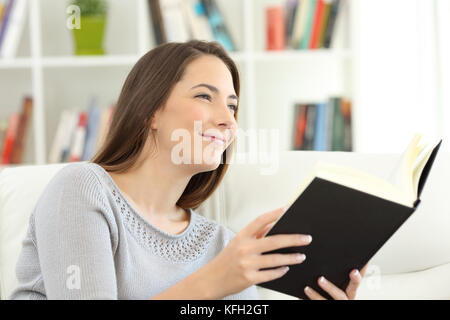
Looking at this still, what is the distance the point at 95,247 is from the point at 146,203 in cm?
24

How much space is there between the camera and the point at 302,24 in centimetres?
265

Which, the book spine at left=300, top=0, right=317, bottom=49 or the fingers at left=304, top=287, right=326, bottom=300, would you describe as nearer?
the fingers at left=304, top=287, right=326, bottom=300

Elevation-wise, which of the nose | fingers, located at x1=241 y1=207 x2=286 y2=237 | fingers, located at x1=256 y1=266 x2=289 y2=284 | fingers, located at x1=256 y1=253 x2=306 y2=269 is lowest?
fingers, located at x1=256 y1=266 x2=289 y2=284

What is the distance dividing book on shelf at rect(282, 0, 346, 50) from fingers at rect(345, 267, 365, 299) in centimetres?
174

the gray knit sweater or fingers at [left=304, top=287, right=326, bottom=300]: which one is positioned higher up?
the gray knit sweater

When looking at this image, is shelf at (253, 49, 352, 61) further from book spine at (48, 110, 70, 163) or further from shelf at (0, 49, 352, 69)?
book spine at (48, 110, 70, 163)

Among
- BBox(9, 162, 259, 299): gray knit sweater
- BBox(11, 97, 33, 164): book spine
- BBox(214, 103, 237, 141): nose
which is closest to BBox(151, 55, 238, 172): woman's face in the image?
BBox(214, 103, 237, 141): nose

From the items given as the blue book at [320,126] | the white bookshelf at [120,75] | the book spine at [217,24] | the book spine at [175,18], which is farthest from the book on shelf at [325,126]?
the book spine at [175,18]

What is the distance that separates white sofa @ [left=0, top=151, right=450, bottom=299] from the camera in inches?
54.7

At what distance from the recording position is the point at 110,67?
9.23 feet

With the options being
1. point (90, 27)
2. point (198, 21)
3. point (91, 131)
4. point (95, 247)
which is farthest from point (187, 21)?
point (95, 247)

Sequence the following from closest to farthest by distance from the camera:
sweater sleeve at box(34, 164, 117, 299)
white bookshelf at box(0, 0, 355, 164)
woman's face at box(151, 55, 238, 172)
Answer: sweater sleeve at box(34, 164, 117, 299) < woman's face at box(151, 55, 238, 172) < white bookshelf at box(0, 0, 355, 164)

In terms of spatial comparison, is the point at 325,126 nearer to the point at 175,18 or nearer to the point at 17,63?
the point at 175,18
